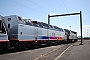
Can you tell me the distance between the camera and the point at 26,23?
20.5 m

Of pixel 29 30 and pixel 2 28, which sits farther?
pixel 29 30

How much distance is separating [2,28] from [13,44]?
109 inches

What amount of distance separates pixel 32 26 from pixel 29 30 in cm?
111

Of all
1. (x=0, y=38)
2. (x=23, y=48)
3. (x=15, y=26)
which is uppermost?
(x=15, y=26)

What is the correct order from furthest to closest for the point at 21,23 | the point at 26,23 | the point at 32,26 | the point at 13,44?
the point at 32,26, the point at 26,23, the point at 21,23, the point at 13,44

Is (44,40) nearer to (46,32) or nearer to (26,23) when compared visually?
(46,32)

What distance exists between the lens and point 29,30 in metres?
21.2

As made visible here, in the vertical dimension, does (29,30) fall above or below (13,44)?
above

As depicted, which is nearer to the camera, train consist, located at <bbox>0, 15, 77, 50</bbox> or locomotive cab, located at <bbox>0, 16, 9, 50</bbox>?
locomotive cab, located at <bbox>0, 16, 9, 50</bbox>

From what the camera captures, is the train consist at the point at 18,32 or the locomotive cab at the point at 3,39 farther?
the train consist at the point at 18,32

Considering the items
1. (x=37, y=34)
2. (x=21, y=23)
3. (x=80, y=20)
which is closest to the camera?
(x=21, y=23)

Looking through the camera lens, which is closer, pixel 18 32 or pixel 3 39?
pixel 3 39

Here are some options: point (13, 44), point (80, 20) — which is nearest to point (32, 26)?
point (13, 44)

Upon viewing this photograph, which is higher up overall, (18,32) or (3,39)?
→ (18,32)
